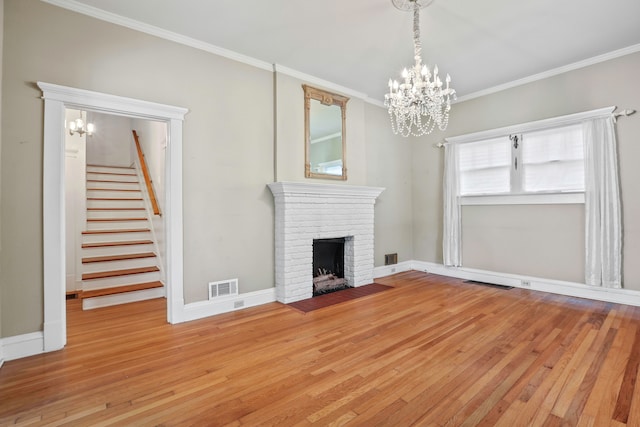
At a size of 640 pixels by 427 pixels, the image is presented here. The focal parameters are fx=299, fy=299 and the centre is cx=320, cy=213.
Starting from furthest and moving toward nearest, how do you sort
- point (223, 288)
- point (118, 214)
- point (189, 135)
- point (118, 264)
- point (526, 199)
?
point (118, 214) < point (526, 199) < point (118, 264) < point (223, 288) < point (189, 135)

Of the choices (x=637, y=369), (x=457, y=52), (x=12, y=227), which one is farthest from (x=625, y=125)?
(x=12, y=227)

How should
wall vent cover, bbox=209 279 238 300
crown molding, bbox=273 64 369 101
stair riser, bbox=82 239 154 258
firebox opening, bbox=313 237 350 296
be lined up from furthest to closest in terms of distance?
firebox opening, bbox=313 237 350 296 → stair riser, bbox=82 239 154 258 → crown molding, bbox=273 64 369 101 → wall vent cover, bbox=209 279 238 300

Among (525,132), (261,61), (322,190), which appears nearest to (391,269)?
(322,190)

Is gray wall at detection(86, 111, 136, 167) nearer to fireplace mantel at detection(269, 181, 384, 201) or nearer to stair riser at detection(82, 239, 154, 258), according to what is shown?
stair riser at detection(82, 239, 154, 258)

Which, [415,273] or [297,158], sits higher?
[297,158]

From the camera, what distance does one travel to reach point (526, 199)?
441 centimetres

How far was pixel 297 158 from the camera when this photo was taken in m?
4.13

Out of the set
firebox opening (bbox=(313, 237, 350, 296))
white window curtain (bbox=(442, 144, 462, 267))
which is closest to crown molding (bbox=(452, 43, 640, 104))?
white window curtain (bbox=(442, 144, 462, 267))

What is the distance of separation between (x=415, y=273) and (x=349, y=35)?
4.05m

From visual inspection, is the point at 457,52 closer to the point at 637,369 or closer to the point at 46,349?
the point at 637,369

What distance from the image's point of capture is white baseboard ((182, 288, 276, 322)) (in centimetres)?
329

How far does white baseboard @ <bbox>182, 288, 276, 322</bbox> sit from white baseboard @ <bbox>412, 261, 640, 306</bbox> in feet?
10.5

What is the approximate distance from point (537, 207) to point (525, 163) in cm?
67

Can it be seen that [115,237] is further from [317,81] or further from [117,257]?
[317,81]
